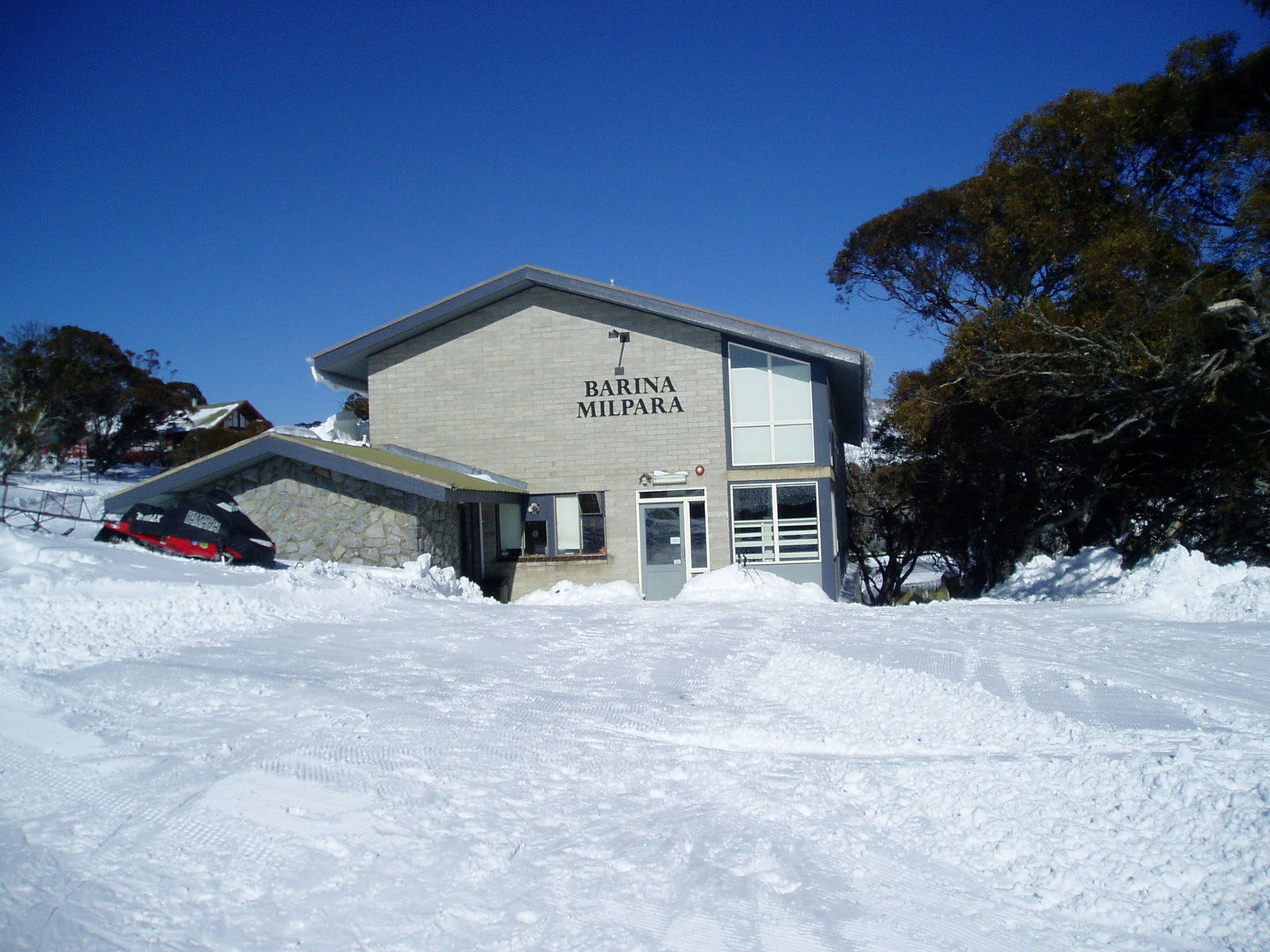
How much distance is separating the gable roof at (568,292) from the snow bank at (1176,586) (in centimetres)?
565

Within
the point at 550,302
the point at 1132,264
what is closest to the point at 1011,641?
the point at 1132,264

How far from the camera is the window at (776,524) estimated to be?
19016 mm

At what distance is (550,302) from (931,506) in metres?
14.0

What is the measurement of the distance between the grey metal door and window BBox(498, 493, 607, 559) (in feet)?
3.57

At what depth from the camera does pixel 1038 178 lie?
19938 millimetres

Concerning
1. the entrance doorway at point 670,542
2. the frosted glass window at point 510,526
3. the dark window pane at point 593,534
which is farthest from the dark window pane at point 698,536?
the frosted glass window at point 510,526

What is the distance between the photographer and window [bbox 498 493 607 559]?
19.9 metres

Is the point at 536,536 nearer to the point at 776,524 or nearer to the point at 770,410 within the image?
the point at 776,524

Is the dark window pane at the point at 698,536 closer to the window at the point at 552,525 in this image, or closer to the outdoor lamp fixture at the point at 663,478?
the outdoor lamp fixture at the point at 663,478

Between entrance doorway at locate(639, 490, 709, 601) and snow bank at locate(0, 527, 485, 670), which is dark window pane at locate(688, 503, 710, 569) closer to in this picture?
entrance doorway at locate(639, 490, 709, 601)

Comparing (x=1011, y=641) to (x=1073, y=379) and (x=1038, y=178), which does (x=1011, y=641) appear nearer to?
(x=1073, y=379)

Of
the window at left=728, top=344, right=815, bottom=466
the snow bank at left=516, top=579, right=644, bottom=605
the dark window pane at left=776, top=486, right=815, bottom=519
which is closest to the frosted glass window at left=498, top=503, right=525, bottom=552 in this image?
the snow bank at left=516, top=579, right=644, bottom=605

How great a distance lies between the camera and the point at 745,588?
1666cm

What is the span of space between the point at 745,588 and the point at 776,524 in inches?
113
